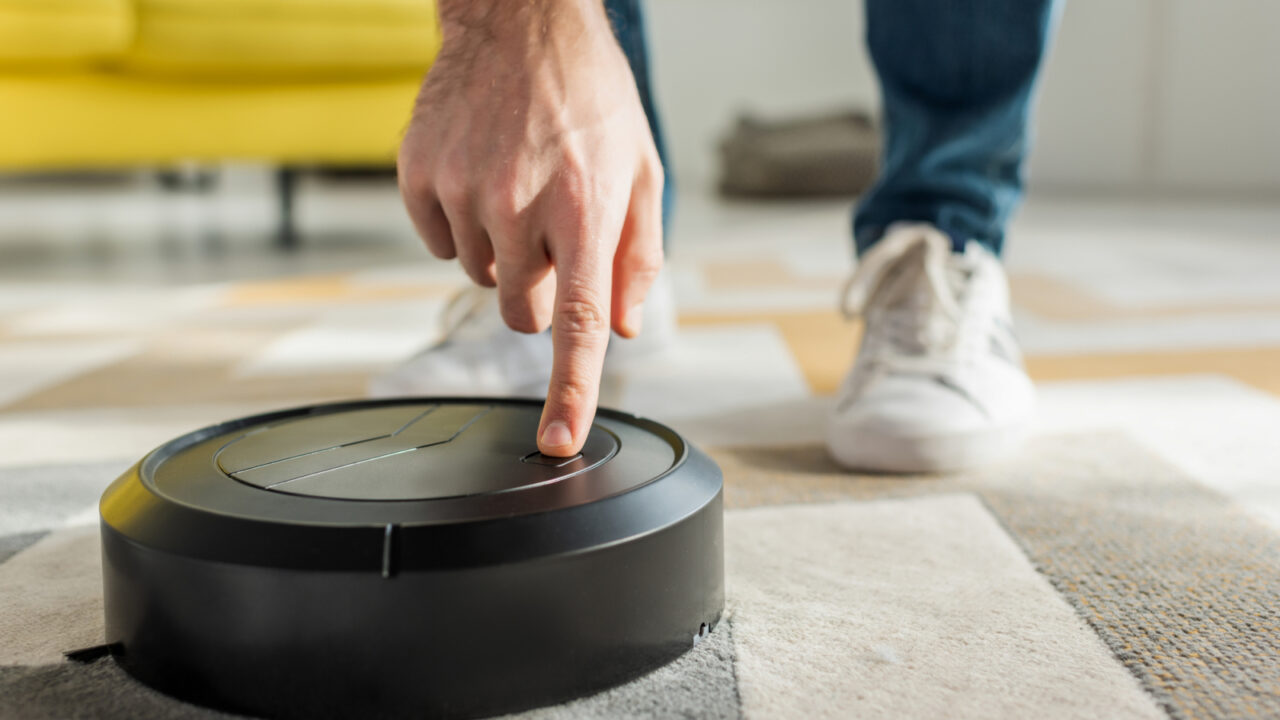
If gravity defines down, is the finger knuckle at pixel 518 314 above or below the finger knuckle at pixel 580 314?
below

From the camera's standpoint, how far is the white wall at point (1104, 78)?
3104 mm

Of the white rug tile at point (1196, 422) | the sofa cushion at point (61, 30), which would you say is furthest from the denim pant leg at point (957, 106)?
the sofa cushion at point (61, 30)

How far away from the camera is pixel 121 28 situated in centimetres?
197

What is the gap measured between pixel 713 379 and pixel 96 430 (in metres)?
0.58

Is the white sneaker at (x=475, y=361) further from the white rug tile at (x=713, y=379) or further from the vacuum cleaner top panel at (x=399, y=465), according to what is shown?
the vacuum cleaner top panel at (x=399, y=465)

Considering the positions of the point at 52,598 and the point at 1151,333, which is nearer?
the point at 52,598

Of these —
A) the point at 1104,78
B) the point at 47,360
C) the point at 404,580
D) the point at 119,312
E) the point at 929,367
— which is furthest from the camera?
A: the point at 1104,78

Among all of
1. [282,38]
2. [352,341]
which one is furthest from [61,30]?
[352,341]

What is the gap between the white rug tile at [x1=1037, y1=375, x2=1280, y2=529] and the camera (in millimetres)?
755

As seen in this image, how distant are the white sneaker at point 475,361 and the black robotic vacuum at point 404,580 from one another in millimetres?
447

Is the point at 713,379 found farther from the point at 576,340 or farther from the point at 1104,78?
the point at 1104,78

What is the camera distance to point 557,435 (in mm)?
496

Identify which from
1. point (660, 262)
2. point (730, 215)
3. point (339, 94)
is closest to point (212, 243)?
point (339, 94)

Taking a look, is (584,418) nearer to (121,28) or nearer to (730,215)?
(121,28)
